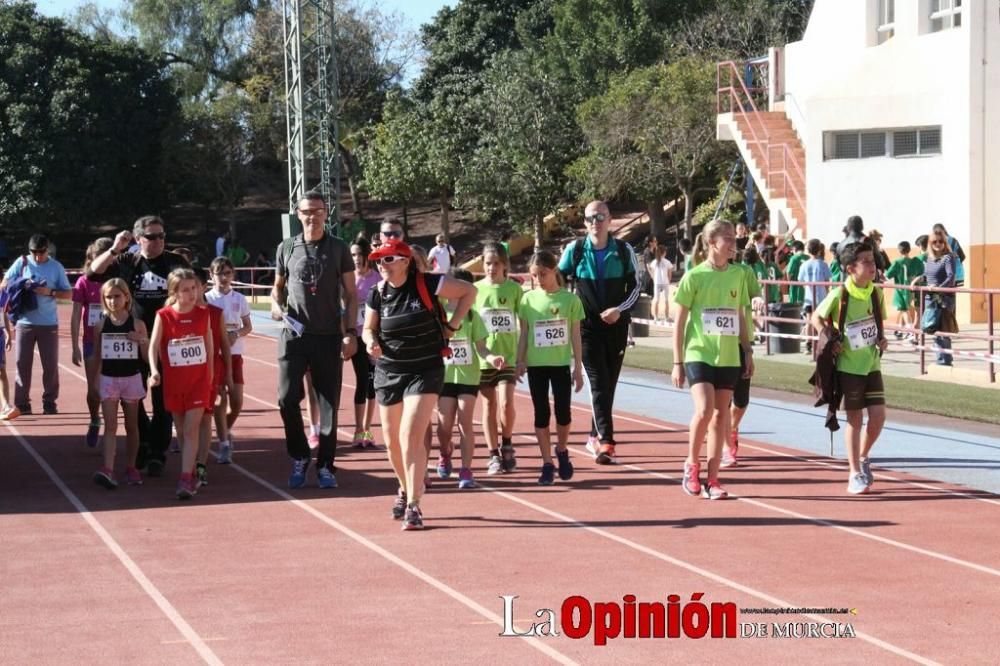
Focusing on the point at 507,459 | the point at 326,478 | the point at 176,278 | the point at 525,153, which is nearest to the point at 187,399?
the point at 176,278

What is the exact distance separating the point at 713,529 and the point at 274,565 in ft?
9.31

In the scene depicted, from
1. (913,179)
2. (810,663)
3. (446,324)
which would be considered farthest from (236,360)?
(913,179)

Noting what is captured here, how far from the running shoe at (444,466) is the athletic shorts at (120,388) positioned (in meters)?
2.42

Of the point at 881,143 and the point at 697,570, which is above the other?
the point at 881,143

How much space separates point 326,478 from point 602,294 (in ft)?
8.75

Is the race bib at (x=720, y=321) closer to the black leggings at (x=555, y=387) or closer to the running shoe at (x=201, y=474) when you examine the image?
the black leggings at (x=555, y=387)

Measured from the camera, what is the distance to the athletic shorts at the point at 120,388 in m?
11.4

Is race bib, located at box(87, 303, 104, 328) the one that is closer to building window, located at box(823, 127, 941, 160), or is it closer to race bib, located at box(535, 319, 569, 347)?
race bib, located at box(535, 319, 569, 347)

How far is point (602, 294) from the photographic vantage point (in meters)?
11.9

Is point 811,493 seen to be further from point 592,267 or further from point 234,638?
point 234,638

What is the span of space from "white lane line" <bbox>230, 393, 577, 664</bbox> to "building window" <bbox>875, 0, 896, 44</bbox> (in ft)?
78.5

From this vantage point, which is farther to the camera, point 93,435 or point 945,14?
point 945,14

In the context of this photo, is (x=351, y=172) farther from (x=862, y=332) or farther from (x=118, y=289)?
(x=862, y=332)

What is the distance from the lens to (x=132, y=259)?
11922 mm
